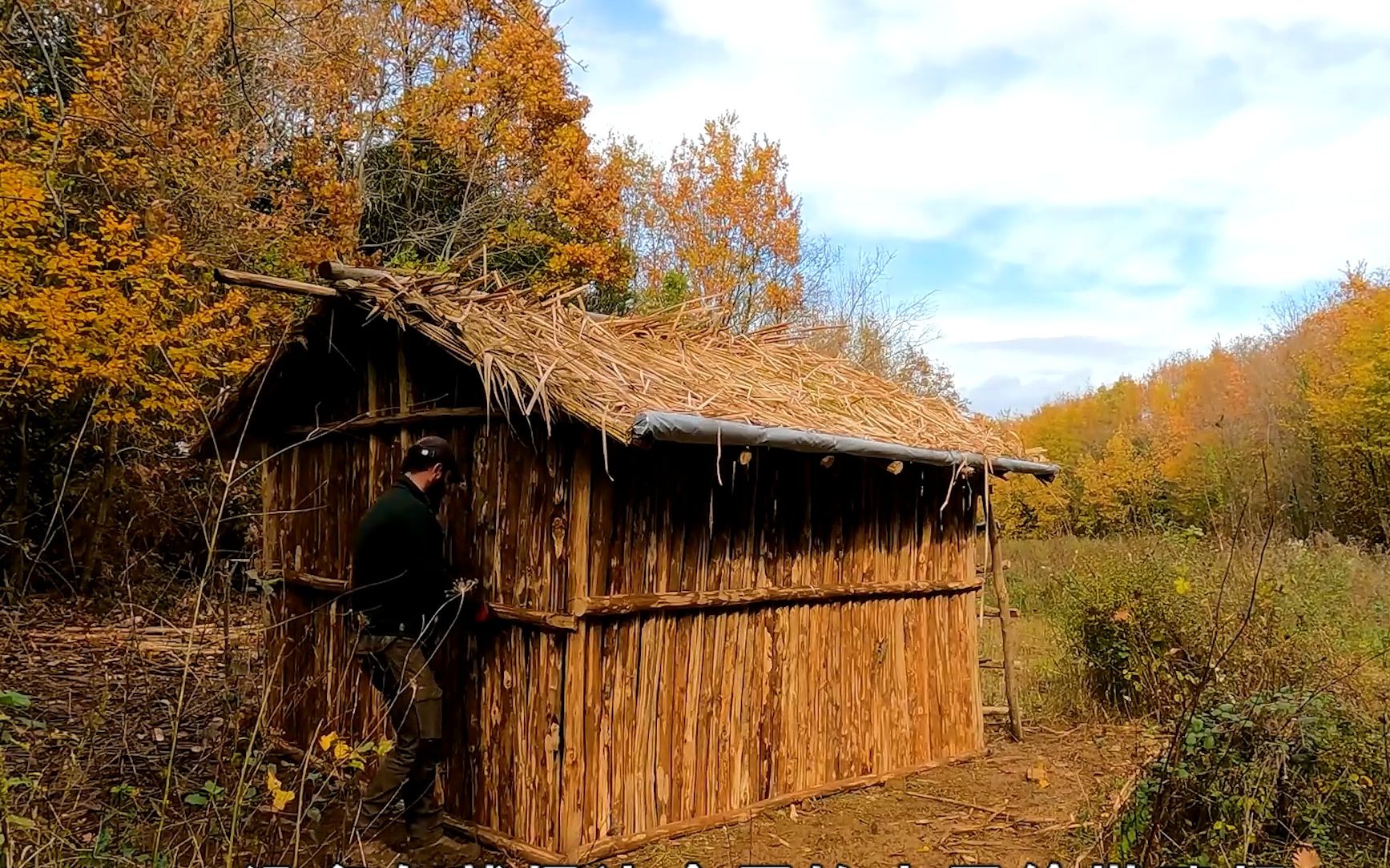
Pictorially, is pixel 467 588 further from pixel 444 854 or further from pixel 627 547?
pixel 444 854

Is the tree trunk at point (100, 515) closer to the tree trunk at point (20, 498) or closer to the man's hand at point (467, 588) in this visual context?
the tree trunk at point (20, 498)

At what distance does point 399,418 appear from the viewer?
5883 mm

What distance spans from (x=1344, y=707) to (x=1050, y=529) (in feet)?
54.0

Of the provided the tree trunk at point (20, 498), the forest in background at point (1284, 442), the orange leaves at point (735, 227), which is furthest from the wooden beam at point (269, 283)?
the orange leaves at point (735, 227)

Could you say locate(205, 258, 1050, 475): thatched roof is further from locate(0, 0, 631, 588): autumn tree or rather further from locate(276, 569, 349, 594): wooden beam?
locate(0, 0, 631, 588): autumn tree

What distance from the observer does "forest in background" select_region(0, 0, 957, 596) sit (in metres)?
9.37

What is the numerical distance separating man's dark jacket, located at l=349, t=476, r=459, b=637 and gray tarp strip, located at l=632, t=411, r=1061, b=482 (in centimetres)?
137

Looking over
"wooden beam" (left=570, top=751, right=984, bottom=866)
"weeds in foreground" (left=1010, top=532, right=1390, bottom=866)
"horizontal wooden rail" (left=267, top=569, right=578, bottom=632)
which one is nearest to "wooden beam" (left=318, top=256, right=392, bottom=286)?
"horizontal wooden rail" (left=267, top=569, right=578, bottom=632)

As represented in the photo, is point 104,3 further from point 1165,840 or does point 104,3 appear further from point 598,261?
point 1165,840

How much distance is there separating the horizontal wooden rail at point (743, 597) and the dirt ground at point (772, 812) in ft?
4.18

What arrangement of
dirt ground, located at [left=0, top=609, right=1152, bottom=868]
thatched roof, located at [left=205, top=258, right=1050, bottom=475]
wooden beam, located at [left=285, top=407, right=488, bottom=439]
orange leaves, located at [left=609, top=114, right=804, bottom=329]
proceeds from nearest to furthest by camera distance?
dirt ground, located at [left=0, top=609, right=1152, bottom=868] → thatched roof, located at [left=205, top=258, right=1050, bottom=475] → wooden beam, located at [left=285, top=407, right=488, bottom=439] → orange leaves, located at [left=609, top=114, right=804, bottom=329]

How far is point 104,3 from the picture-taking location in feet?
36.4

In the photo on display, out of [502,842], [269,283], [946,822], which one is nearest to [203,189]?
[269,283]

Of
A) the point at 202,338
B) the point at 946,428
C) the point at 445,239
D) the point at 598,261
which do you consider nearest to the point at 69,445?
the point at 202,338
